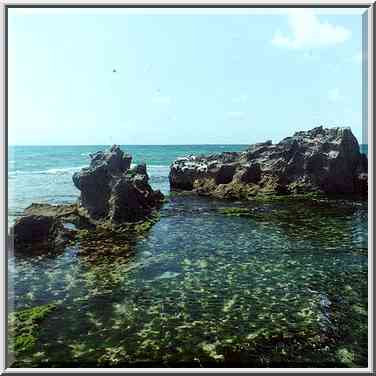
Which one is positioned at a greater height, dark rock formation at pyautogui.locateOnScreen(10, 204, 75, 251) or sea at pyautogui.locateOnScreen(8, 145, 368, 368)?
dark rock formation at pyautogui.locateOnScreen(10, 204, 75, 251)

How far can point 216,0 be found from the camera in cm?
970

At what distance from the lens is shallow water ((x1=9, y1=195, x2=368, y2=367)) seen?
10.1m

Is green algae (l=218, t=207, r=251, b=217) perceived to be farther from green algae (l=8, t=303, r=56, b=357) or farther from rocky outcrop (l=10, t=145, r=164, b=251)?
green algae (l=8, t=303, r=56, b=357)

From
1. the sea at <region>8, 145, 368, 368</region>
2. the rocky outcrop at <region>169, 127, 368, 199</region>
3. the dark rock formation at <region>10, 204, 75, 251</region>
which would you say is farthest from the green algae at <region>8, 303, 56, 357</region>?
the rocky outcrop at <region>169, 127, 368, 199</region>

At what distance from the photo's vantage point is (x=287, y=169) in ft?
111

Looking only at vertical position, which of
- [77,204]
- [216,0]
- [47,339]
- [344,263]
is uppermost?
[216,0]

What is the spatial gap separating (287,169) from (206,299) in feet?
73.2

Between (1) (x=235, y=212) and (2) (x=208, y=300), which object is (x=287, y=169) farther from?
(2) (x=208, y=300)

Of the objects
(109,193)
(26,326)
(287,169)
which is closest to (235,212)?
(109,193)

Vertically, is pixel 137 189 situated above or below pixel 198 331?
above

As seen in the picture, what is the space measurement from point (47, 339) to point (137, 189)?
14950 mm

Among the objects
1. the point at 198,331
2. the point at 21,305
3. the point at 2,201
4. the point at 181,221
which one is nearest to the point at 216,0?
the point at 2,201

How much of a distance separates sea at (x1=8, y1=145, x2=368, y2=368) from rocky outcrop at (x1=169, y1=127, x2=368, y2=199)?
1002 cm

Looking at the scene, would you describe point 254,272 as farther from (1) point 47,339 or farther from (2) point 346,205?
(2) point 346,205
